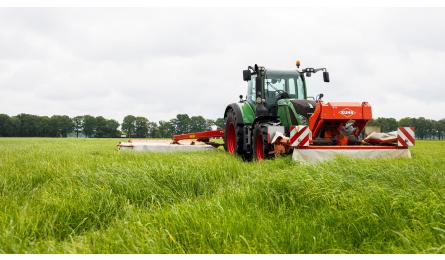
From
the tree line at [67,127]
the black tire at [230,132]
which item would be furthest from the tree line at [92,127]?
the black tire at [230,132]

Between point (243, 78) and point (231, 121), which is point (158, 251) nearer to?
point (243, 78)

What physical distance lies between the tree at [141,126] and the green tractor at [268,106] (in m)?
65.7

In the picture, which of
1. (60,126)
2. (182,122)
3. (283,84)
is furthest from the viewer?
(60,126)

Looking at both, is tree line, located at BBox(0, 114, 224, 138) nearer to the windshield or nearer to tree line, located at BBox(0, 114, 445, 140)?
tree line, located at BBox(0, 114, 445, 140)

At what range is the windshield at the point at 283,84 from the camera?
365 inches

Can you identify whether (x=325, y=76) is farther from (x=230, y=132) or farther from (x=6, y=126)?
(x=6, y=126)

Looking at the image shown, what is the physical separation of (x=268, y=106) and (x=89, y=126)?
2993 inches

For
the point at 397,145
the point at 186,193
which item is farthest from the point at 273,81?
the point at 186,193

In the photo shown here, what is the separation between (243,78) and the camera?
9156 mm

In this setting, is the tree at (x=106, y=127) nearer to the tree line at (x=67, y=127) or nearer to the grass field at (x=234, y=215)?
the tree line at (x=67, y=127)

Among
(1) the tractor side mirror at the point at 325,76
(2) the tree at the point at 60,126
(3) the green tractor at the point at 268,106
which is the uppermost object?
(2) the tree at the point at 60,126

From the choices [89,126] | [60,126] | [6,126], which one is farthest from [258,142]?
[6,126]

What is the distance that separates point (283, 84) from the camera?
369 inches

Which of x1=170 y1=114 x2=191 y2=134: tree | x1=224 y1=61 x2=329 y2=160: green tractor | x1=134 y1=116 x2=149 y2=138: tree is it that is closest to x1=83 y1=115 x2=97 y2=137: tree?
x1=134 y1=116 x2=149 y2=138: tree
